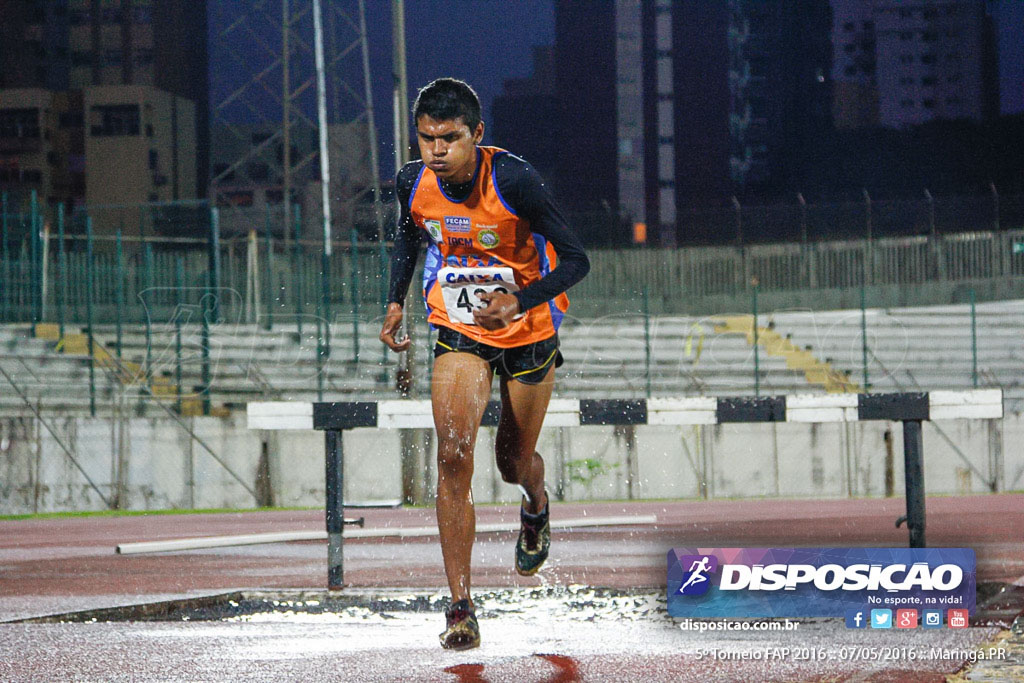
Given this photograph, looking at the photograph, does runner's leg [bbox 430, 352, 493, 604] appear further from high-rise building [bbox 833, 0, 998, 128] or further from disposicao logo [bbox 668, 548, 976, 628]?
high-rise building [bbox 833, 0, 998, 128]

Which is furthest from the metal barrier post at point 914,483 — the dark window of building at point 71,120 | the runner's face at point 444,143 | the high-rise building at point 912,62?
the dark window of building at point 71,120


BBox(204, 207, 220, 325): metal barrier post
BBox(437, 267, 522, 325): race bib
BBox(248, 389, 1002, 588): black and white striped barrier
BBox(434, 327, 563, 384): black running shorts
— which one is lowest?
BBox(248, 389, 1002, 588): black and white striped barrier

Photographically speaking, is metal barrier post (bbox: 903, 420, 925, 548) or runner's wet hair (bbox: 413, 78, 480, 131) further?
metal barrier post (bbox: 903, 420, 925, 548)

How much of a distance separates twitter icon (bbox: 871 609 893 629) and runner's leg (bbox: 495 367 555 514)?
4.64ft

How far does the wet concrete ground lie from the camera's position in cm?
423

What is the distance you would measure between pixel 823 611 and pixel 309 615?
7.41 feet

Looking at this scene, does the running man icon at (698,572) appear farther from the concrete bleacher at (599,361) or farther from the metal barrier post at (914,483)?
the concrete bleacher at (599,361)

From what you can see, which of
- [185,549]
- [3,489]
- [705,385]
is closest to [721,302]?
[705,385]

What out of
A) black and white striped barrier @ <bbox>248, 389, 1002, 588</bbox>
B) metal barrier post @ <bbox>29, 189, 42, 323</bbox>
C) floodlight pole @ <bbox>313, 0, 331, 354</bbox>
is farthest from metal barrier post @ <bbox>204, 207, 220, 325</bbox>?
black and white striped barrier @ <bbox>248, 389, 1002, 588</bbox>

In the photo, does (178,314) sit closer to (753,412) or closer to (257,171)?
(753,412)

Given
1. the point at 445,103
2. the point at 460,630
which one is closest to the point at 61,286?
the point at 445,103

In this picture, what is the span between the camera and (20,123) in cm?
5478

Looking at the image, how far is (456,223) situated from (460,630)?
1.40 meters

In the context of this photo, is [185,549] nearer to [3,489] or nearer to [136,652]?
[136,652]
